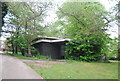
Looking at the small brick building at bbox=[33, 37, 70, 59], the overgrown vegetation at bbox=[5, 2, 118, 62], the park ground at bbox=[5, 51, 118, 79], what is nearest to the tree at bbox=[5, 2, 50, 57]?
the overgrown vegetation at bbox=[5, 2, 118, 62]

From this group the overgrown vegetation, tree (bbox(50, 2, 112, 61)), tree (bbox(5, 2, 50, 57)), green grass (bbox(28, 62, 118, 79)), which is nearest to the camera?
green grass (bbox(28, 62, 118, 79))

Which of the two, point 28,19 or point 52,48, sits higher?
point 28,19

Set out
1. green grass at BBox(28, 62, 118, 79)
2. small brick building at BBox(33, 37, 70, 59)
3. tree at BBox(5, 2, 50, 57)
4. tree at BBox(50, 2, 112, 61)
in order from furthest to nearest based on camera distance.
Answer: small brick building at BBox(33, 37, 70, 59) < tree at BBox(5, 2, 50, 57) < tree at BBox(50, 2, 112, 61) < green grass at BBox(28, 62, 118, 79)

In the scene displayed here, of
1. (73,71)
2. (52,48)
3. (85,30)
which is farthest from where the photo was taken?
(52,48)

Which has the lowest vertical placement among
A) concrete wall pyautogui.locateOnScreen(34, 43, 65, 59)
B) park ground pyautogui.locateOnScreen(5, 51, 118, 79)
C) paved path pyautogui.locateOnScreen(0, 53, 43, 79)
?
park ground pyautogui.locateOnScreen(5, 51, 118, 79)

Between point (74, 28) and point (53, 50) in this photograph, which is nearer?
point (74, 28)

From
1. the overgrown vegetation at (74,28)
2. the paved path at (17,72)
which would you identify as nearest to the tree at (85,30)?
the overgrown vegetation at (74,28)

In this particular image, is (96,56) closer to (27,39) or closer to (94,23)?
(94,23)

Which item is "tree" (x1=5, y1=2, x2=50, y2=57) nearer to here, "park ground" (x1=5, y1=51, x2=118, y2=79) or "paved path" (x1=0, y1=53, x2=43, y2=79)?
"park ground" (x1=5, y1=51, x2=118, y2=79)

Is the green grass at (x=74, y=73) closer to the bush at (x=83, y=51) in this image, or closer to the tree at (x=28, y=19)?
the bush at (x=83, y=51)

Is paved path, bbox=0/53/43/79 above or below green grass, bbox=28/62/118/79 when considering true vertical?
above

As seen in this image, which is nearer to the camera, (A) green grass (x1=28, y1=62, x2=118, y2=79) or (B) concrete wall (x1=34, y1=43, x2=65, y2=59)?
(A) green grass (x1=28, y1=62, x2=118, y2=79)

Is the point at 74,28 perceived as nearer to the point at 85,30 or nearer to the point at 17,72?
the point at 85,30

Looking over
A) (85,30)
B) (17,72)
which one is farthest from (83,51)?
(17,72)
